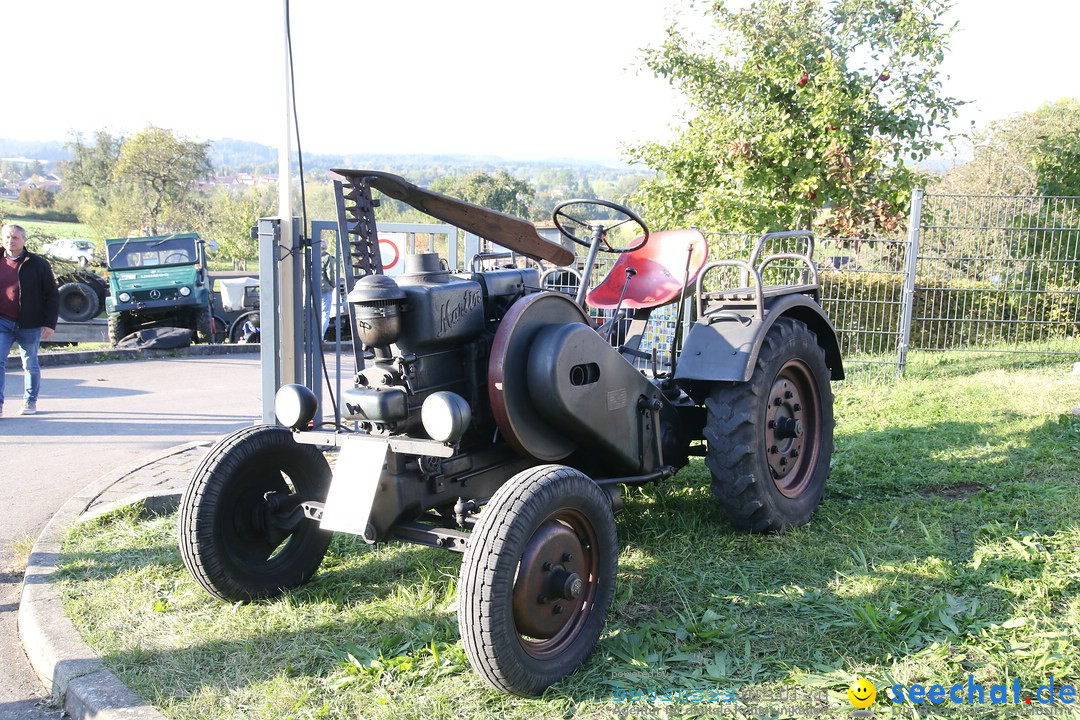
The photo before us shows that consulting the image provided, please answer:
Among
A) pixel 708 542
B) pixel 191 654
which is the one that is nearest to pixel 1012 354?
pixel 708 542

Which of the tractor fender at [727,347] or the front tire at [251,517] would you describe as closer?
the front tire at [251,517]

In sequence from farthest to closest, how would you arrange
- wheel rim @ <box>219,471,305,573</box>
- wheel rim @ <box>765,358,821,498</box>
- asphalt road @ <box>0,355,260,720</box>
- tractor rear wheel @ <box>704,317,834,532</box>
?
wheel rim @ <box>765,358,821,498</box>
tractor rear wheel @ <box>704,317,834,532</box>
asphalt road @ <box>0,355,260,720</box>
wheel rim @ <box>219,471,305,573</box>

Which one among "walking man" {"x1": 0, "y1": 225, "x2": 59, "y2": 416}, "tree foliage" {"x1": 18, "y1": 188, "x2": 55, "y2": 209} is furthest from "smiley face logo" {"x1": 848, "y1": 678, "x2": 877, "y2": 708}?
"tree foliage" {"x1": 18, "y1": 188, "x2": 55, "y2": 209}

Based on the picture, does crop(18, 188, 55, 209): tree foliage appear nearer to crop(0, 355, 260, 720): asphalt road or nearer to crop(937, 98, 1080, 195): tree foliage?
crop(937, 98, 1080, 195): tree foliage

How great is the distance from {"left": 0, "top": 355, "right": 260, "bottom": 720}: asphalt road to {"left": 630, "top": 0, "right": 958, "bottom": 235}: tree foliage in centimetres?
640

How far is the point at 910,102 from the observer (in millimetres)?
10844

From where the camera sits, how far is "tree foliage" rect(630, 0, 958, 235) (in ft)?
35.1

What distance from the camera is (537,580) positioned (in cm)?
284

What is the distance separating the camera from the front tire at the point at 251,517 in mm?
3350

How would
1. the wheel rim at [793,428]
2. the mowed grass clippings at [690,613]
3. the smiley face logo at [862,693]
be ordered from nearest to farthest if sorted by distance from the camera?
the smiley face logo at [862,693] < the mowed grass clippings at [690,613] < the wheel rim at [793,428]

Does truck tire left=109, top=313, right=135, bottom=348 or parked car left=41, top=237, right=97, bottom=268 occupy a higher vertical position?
parked car left=41, top=237, right=97, bottom=268

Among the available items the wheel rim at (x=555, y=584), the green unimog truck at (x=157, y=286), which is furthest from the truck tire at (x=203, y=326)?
the wheel rim at (x=555, y=584)

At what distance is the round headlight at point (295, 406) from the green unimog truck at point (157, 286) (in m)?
14.0

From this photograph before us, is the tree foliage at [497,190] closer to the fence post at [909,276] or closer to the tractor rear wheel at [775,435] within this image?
the fence post at [909,276]
